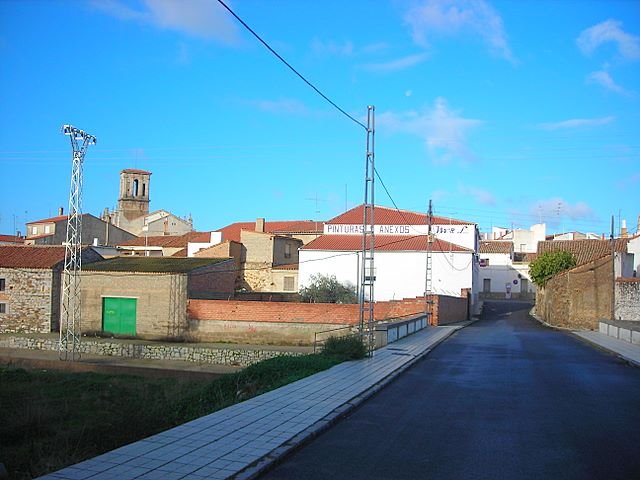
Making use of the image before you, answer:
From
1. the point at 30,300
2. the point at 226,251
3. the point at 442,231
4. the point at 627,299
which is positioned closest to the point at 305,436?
the point at 627,299

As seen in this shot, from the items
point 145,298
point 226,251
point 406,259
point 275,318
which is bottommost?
point 275,318

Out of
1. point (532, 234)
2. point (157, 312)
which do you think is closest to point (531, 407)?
point (157, 312)

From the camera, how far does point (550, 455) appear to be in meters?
7.72

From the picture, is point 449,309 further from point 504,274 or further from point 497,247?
point 497,247

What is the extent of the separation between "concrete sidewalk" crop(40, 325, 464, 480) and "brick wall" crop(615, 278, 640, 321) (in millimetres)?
26954

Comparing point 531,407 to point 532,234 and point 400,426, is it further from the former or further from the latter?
point 532,234

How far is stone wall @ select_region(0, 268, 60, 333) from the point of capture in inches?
1630

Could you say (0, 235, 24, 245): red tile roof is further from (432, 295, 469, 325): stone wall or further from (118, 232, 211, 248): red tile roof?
(432, 295, 469, 325): stone wall

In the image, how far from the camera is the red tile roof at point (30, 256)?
42.2m

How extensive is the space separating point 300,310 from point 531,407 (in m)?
26.0

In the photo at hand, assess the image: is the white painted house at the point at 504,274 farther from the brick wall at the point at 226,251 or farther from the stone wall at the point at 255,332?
the stone wall at the point at 255,332

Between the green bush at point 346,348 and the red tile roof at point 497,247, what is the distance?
6615 cm

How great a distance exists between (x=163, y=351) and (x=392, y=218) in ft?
89.8

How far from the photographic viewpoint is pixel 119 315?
4038 centimetres
